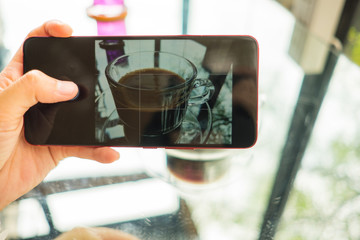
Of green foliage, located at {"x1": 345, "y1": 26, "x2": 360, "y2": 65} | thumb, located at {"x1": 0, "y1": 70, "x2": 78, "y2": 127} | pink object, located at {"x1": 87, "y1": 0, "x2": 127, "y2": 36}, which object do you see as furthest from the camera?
green foliage, located at {"x1": 345, "y1": 26, "x2": 360, "y2": 65}

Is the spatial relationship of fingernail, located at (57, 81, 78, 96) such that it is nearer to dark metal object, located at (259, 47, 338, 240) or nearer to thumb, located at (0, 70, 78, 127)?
thumb, located at (0, 70, 78, 127)

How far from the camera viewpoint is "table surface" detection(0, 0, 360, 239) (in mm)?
329

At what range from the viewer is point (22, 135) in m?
0.37

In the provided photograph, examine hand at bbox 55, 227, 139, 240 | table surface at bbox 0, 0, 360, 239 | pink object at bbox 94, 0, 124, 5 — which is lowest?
hand at bbox 55, 227, 139, 240

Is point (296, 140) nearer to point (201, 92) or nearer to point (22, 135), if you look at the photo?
point (201, 92)

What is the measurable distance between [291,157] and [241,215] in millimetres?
121

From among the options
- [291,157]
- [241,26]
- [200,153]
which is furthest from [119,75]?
[241,26]

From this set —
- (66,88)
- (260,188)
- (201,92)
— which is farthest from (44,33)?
(260,188)

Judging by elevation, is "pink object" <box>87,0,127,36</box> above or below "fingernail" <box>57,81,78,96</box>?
above

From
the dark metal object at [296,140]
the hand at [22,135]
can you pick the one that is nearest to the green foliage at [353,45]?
the dark metal object at [296,140]

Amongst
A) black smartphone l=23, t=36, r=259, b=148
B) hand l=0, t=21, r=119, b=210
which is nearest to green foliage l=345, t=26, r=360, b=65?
black smartphone l=23, t=36, r=259, b=148

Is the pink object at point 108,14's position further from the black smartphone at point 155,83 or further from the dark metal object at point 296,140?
the dark metal object at point 296,140

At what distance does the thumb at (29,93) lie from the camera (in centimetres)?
30

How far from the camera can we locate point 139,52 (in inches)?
13.6
